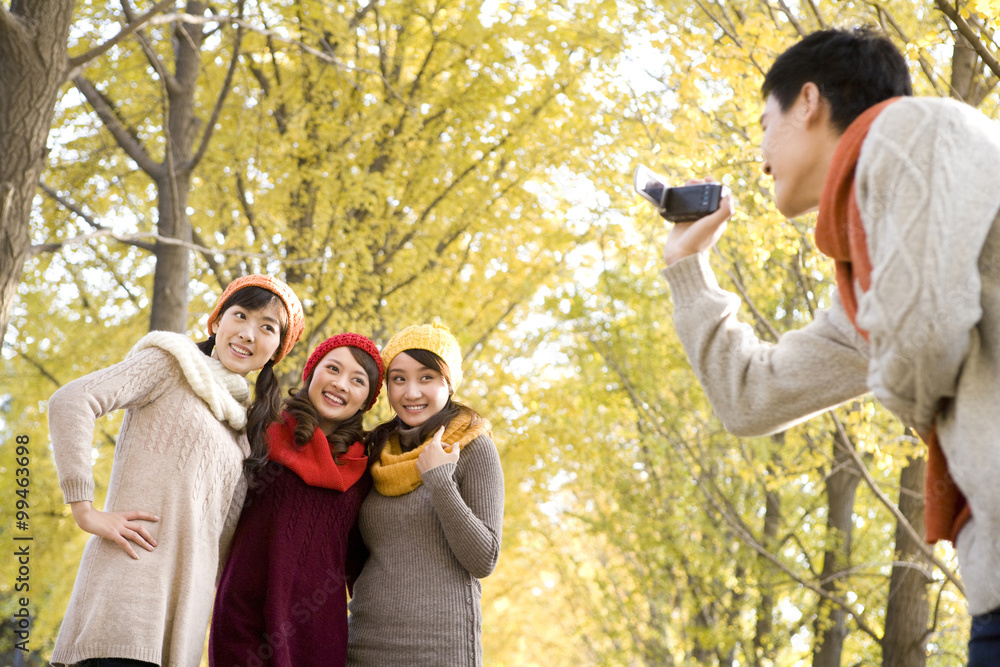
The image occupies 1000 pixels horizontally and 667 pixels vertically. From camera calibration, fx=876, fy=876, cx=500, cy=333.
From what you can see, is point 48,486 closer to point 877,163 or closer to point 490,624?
point 490,624

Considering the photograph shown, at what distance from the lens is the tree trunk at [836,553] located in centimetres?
727

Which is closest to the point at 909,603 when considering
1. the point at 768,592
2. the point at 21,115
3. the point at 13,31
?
the point at 768,592

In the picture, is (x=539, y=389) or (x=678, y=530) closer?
(x=678, y=530)

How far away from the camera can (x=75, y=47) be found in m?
6.16

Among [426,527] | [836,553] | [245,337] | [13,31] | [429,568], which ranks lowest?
[836,553]

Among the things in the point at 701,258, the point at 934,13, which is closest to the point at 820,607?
the point at 934,13

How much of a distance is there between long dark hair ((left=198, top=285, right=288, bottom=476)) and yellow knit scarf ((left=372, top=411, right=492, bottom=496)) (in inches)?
15.2

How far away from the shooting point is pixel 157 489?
102 inches

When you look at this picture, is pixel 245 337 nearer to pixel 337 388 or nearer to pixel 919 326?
pixel 337 388

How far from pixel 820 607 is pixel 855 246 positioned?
20.7 ft

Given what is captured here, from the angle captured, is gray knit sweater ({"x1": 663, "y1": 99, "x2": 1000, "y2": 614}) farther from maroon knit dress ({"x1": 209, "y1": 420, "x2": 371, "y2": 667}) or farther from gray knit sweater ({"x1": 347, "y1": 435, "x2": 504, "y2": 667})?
maroon knit dress ({"x1": 209, "y1": 420, "x2": 371, "y2": 667})

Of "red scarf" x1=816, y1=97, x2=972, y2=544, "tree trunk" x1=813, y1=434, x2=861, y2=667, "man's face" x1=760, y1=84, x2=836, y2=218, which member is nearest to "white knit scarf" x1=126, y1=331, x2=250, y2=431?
"man's face" x1=760, y1=84, x2=836, y2=218

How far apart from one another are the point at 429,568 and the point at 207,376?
93 centimetres

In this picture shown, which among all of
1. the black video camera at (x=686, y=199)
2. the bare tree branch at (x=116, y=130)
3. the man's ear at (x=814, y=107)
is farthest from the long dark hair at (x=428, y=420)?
the bare tree branch at (x=116, y=130)
